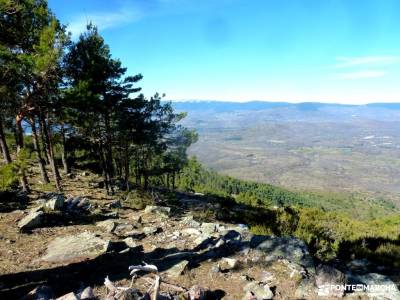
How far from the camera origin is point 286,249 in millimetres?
10352

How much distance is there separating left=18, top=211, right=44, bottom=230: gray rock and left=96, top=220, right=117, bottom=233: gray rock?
2.07 m

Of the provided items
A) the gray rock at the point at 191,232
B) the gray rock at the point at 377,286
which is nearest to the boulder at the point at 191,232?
the gray rock at the point at 191,232

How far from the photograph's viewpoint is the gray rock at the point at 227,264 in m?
9.55

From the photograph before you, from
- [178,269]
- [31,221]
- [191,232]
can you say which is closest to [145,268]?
[178,269]

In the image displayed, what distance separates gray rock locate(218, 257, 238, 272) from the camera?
9.55 m

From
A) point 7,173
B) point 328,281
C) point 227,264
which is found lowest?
point 227,264

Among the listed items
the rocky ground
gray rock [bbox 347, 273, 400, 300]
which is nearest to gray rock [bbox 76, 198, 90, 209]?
the rocky ground

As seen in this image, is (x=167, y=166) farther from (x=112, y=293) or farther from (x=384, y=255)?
(x=112, y=293)

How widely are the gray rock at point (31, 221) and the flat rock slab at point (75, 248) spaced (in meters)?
1.65

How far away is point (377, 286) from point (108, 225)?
9.04 m

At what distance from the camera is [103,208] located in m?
16.6

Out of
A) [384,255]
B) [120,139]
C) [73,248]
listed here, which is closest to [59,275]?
[73,248]

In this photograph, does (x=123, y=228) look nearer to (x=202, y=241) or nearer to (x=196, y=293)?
(x=202, y=241)

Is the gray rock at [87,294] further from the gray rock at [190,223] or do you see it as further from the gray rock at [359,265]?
the gray rock at [359,265]
